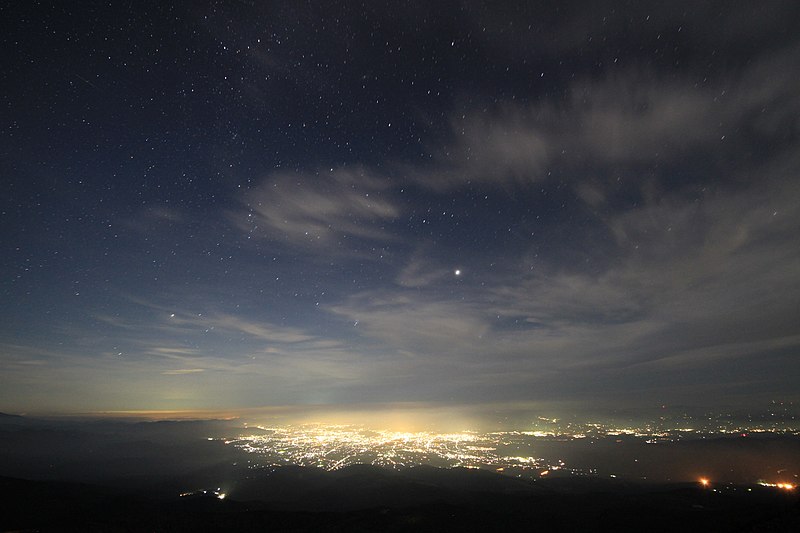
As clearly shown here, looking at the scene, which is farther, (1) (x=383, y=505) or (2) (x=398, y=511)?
(1) (x=383, y=505)

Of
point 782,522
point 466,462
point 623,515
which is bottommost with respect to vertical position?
point 466,462

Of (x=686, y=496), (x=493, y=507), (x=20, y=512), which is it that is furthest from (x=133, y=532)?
(x=686, y=496)

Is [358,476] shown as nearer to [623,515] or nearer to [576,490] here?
[576,490]

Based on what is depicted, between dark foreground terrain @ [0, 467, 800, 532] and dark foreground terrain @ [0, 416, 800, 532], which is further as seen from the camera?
dark foreground terrain @ [0, 416, 800, 532]

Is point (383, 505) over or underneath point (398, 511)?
underneath

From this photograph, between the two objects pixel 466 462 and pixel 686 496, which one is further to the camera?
pixel 466 462

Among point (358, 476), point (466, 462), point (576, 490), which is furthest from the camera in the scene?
point (466, 462)

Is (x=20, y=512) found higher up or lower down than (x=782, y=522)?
lower down

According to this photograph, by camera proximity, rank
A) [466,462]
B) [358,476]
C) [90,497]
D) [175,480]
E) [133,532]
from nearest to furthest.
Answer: [133,532]
[90,497]
[358,476]
[175,480]
[466,462]

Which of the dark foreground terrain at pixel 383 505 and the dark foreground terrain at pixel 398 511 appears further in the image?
the dark foreground terrain at pixel 383 505

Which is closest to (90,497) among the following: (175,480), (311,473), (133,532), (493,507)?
(133,532)
